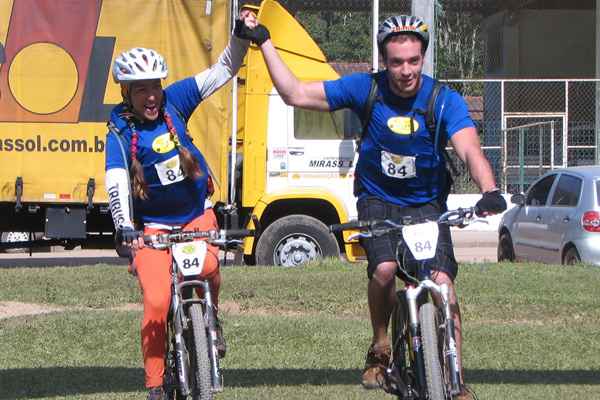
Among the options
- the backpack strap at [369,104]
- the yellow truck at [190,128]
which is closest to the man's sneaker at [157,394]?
the backpack strap at [369,104]

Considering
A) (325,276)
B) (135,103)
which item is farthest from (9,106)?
(135,103)

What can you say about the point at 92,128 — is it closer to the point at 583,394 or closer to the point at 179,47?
the point at 179,47

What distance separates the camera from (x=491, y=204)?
4109mm

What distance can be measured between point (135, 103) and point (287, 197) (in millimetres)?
7097

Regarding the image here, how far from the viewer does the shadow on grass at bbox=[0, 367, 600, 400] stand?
5848 millimetres

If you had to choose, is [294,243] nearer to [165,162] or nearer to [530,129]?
A: [165,162]

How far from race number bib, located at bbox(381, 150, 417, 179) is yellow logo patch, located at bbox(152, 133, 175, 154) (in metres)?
1.16

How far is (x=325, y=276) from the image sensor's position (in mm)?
10016

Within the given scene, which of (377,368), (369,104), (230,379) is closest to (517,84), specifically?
(230,379)

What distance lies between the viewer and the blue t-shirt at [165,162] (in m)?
4.78

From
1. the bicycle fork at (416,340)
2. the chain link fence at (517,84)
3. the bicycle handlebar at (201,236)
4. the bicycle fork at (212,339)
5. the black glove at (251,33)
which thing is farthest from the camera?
the chain link fence at (517,84)

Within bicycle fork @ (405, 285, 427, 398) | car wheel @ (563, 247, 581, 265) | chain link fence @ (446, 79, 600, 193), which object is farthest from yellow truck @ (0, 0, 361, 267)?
chain link fence @ (446, 79, 600, 193)

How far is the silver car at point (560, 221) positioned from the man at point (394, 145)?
5.56 metres

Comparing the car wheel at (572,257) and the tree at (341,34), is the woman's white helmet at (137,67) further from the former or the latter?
the tree at (341,34)
